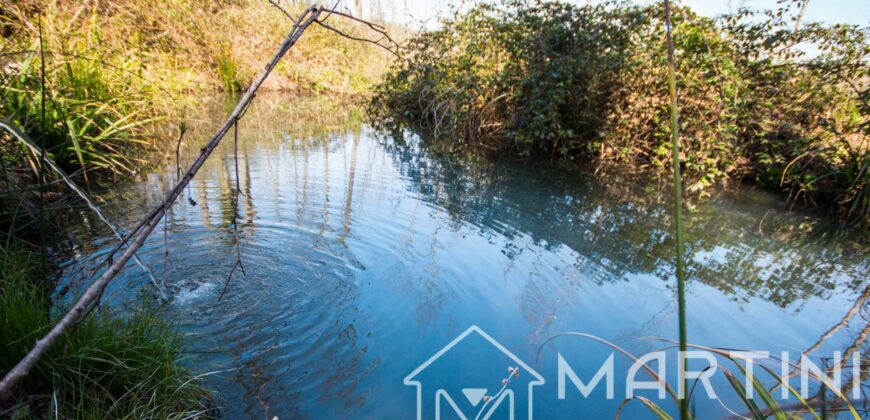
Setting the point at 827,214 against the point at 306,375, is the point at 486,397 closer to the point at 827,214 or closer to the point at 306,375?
the point at 306,375

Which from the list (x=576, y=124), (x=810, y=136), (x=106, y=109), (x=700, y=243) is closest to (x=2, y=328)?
(x=106, y=109)

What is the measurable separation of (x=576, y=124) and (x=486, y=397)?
22.6ft

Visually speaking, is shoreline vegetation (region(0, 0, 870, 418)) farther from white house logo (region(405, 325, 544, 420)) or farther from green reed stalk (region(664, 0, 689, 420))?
green reed stalk (region(664, 0, 689, 420))

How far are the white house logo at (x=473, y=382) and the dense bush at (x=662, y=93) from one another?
12.2ft

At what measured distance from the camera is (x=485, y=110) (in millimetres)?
8961

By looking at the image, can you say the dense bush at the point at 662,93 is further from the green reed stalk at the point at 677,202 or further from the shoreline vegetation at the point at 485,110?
the green reed stalk at the point at 677,202

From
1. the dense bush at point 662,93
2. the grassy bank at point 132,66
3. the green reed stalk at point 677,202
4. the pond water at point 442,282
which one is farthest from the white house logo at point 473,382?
the dense bush at point 662,93

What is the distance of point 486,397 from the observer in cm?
195

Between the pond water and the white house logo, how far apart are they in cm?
1

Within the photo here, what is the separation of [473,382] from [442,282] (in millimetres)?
996

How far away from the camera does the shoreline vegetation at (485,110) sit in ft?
5.33

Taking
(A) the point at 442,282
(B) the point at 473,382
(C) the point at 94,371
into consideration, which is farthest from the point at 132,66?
(B) the point at 473,382

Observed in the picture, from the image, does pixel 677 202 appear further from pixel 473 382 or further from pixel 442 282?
pixel 442 282

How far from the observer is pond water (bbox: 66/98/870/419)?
81.4 inches
